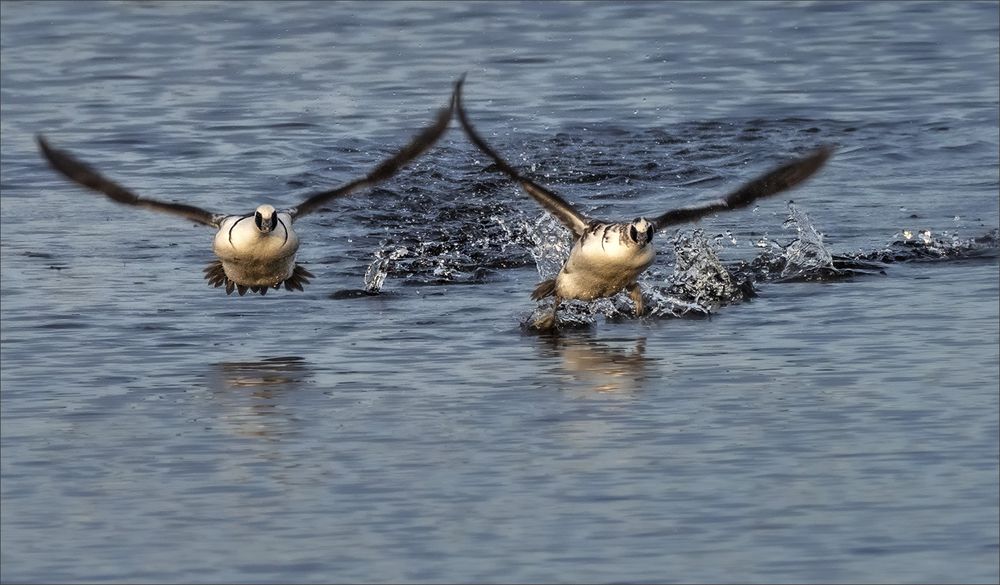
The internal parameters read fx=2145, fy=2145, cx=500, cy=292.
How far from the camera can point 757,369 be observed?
11.7 metres

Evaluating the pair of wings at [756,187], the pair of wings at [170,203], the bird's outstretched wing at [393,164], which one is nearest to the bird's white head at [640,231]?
the pair of wings at [756,187]

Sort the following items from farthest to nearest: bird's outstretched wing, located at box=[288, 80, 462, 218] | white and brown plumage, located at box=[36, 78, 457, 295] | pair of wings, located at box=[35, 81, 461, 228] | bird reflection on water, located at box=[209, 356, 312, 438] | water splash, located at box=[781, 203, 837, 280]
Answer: water splash, located at box=[781, 203, 837, 280] < pair of wings, located at box=[35, 81, 461, 228] < white and brown plumage, located at box=[36, 78, 457, 295] < bird's outstretched wing, located at box=[288, 80, 462, 218] < bird reflection on water, located at box=[209, 356, 312, 438]

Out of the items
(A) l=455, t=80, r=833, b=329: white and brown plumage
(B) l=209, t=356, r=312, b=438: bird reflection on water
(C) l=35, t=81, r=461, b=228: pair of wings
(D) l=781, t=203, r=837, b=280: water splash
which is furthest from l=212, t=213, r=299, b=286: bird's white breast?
(D) l=781, t=203, r=837, b=280: water splash

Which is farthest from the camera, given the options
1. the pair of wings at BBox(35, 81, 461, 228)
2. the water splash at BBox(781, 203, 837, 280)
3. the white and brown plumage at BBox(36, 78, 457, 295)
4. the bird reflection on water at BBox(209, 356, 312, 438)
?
the water splash at BBox(781, 203, 837, 280)

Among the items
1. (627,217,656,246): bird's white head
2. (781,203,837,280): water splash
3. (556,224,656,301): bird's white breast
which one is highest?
(627,217,656,246): bird's white head

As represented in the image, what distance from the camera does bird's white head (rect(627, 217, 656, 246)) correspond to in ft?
40.0

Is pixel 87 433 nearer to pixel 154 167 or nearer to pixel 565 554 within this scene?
pixel 565 554

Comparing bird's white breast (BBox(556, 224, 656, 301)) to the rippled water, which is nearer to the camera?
the rippled water

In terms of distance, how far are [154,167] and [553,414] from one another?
30.4 feet

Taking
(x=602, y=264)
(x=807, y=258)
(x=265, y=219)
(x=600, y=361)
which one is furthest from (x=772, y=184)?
(x=265, y=219)

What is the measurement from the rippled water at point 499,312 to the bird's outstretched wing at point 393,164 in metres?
0.78

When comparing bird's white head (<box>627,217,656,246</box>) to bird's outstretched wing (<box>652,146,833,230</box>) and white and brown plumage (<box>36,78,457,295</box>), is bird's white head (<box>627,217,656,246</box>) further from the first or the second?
white and brown plumage (<box>36,78,457,295</box>)

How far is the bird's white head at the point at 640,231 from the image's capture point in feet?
40.0

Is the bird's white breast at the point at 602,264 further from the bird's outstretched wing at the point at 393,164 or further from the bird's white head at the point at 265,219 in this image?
the bird's white head at the point at 265,219
